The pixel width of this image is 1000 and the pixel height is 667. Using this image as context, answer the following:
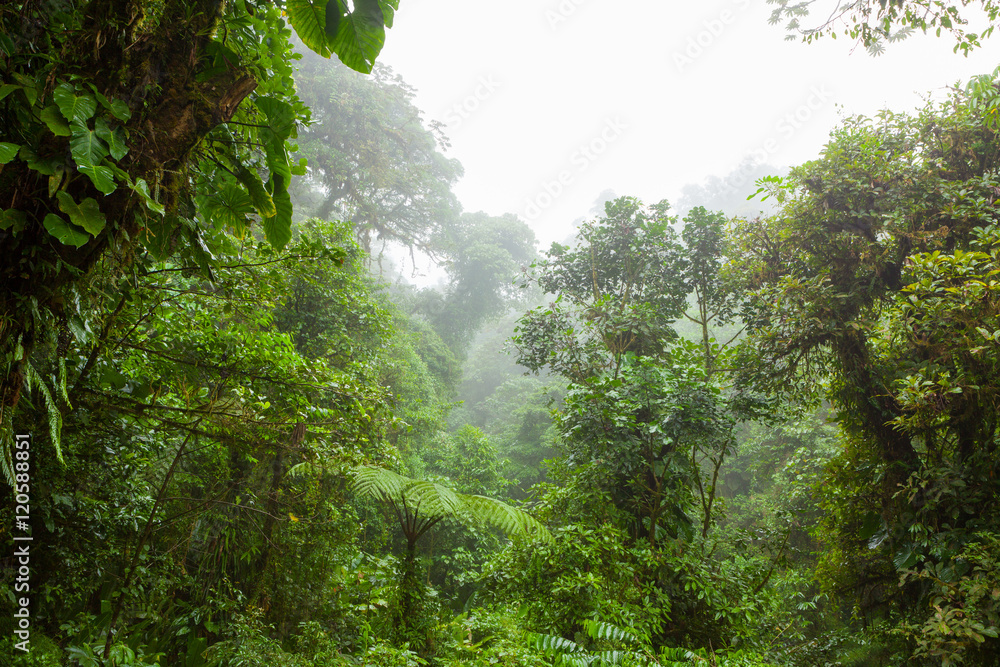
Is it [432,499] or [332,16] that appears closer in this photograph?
[332,16]

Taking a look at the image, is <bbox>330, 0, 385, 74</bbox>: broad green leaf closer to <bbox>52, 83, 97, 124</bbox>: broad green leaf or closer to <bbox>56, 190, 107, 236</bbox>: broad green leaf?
<bbox>52, 83, 97, 124</bbox>: broad green leaf

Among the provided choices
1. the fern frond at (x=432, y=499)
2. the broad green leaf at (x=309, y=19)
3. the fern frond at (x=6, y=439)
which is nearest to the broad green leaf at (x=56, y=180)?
the fern frond at (x=6, y=439)

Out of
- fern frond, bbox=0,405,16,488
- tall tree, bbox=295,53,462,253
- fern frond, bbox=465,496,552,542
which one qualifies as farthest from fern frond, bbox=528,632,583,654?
tall tree, bbox=295,53,462,253

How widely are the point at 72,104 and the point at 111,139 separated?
0.09 m

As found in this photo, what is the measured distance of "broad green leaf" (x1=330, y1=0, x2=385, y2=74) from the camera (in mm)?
1417

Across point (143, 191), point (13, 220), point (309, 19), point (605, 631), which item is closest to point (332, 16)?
point (309, 19)

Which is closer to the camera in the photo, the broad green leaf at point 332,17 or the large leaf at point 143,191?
the large leaf at point 143,191

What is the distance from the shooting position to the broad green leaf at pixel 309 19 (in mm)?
1431

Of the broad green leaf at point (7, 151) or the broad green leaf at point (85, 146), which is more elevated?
the broad green leaf at point (85, 146)

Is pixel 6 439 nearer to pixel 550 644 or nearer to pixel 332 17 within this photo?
pixel 332 17

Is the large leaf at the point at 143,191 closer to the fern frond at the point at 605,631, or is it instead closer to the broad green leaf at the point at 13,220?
the broad green leaf at the point at 13,220

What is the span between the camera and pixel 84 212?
1.10m

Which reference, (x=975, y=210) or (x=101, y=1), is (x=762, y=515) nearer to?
(x=975, y=210)

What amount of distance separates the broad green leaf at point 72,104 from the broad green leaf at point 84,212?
0.56 feet
